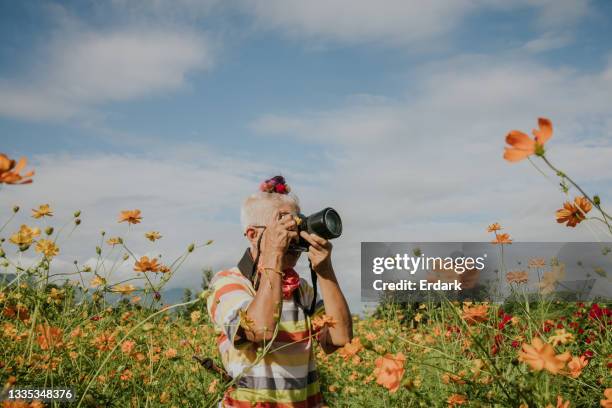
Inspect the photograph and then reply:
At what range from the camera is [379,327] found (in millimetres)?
4379

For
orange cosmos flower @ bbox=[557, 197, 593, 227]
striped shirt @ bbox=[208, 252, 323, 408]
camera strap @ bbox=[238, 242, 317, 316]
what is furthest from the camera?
camera strap @ bbox=[238, 242, 317, 316]

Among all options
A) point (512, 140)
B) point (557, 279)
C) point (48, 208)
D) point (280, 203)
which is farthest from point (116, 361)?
point (512, 140)

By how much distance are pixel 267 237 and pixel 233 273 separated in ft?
0.61

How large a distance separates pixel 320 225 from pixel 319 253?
10 centimetres

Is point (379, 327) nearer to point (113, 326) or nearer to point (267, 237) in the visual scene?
point (113, 326)

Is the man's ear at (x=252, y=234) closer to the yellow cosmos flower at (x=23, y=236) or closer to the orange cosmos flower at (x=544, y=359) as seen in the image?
the yellow cosmos flower at (x=23, y=236)

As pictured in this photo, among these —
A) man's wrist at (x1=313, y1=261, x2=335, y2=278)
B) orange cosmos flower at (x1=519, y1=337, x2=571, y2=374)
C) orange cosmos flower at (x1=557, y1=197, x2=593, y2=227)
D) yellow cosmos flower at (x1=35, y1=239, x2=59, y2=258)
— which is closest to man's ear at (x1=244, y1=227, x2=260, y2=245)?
man's wrist at (x1=313, y1=261, x2=335, y2=278)

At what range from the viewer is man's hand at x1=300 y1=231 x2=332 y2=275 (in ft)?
5.32

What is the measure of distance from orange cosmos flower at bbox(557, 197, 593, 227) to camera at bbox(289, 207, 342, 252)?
26.5 inches

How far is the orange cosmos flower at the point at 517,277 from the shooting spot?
5.89 ft

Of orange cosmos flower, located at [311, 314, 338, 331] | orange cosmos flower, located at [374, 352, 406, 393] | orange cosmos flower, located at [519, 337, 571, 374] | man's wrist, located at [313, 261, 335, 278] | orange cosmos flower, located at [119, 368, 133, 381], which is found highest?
man's wrist, located at [313, 261, 335, 278]

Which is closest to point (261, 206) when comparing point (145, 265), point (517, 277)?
point (145, 265)

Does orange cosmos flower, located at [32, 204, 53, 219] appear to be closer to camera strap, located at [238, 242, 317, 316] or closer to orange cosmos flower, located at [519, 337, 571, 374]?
camera strap, located at [238, 242, 317, 316]

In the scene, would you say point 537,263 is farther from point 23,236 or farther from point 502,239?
point 23,236
